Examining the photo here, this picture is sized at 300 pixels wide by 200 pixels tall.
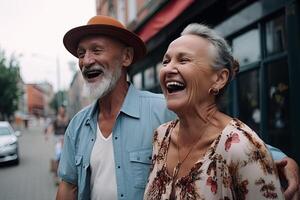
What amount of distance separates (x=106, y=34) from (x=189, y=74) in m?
0.90

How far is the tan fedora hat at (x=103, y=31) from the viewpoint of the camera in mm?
2332

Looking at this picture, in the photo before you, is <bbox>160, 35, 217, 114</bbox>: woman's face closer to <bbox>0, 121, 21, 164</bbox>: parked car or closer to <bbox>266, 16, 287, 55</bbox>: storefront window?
<bbox>266, 16, 287, 55</bbox>: storefront window

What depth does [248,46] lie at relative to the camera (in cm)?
552

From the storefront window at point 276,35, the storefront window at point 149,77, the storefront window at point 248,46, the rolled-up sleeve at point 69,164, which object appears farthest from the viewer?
the storefront window at point 149,77

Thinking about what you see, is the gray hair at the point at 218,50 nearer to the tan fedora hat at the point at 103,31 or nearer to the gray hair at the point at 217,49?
the gray hair at the point at 217,49

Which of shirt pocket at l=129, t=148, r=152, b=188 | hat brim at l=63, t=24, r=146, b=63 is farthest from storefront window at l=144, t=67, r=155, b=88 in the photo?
shirt pocket at l=129, t=148, r=152, b=188

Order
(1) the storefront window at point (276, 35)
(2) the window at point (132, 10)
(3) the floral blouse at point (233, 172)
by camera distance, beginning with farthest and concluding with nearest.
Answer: (2) the window at point (132, 10) < (1) the storefront window at point (276, 35) < (3) the floral blouse at point (233, 172)

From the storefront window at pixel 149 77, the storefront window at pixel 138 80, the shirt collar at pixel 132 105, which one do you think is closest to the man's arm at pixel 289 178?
the shirt collar at pixel 132 105

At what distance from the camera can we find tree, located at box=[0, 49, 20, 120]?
3356cm

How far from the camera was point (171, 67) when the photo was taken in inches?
66.4

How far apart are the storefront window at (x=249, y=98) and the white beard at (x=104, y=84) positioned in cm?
328

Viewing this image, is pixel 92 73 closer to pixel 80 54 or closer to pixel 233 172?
pixel 80 54

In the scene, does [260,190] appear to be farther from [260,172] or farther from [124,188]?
[124,188]

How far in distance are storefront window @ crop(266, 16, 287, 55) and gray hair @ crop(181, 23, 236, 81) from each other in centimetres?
305
